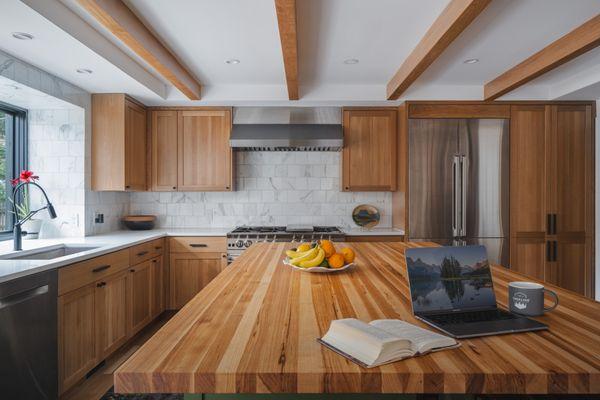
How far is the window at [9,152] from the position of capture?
3.14m

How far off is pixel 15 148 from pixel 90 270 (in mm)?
1622

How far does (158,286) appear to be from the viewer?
380 cm

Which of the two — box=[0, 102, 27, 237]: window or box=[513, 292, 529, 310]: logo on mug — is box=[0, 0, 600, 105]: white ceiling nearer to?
box=[0, 102, 27, 237]: window

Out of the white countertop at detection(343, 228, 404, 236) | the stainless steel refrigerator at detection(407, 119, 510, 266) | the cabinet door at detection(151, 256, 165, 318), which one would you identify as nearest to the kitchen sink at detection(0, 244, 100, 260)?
the cabinet door at detection(151, 256, 165, 318)

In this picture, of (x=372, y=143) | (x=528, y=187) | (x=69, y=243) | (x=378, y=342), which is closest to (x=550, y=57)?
(x=528, y=187)

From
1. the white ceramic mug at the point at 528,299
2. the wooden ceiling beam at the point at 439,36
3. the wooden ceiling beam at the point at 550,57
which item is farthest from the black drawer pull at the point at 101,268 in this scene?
the wooden ceiling beam at the point at 550,57

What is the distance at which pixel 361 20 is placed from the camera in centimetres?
249

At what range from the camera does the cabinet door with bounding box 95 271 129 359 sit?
8.86 feet

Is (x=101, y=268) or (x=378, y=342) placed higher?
(x=378, y=342)

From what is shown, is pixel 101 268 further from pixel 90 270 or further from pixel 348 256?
pixel 348 256

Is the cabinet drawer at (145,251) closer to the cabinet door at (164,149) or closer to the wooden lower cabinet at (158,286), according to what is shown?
the wooden lower cabinet at (158,286)

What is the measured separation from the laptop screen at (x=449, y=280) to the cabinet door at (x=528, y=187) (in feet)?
10.6

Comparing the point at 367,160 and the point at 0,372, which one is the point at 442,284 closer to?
the point at 0,372

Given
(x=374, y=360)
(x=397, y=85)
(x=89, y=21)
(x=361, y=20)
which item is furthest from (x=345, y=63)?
(x=374, y=360)
